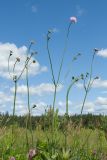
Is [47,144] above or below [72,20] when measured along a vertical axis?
below

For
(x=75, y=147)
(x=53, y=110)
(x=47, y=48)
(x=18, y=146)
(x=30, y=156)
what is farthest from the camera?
(x=18, y=146)

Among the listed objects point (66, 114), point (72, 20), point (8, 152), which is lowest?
point (8, 152)

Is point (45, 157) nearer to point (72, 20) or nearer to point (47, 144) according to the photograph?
point (47, 144)

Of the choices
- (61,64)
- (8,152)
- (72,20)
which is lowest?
(8,152)

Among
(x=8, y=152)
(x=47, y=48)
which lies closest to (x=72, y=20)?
(x=47, y=48)

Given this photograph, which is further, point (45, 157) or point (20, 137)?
point (20, 137)

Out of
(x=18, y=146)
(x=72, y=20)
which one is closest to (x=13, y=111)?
(x=72, y=20)

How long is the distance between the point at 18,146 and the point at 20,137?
167 millimetres

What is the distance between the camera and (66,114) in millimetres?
4699

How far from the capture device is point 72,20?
4770 millimetres

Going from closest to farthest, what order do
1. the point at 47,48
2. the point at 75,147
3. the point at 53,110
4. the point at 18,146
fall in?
the point at 53,110
the point at 47,48
the point at 75,147
the point at 18,146

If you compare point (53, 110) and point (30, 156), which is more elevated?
point (53, 110)

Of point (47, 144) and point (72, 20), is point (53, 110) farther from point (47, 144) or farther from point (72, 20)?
point (72, 20)

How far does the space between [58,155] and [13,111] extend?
217 centimetres
